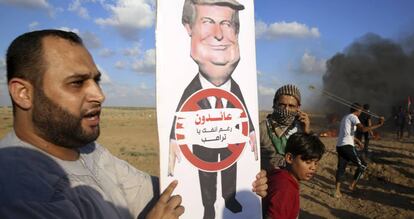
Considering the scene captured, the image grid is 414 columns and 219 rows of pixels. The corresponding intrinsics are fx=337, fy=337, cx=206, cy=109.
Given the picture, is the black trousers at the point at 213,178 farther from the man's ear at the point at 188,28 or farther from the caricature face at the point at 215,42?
the man's ear at the point at 188,28

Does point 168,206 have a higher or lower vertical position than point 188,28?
lower

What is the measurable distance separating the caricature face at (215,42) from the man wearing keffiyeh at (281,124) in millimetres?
1308

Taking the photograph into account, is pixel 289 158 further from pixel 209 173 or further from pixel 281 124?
pixel 209 173

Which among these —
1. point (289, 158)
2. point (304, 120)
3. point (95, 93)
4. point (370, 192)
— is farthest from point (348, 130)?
point (95, 93)

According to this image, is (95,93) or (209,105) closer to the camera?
(95,93)

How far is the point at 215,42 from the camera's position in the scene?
1943 millimetres

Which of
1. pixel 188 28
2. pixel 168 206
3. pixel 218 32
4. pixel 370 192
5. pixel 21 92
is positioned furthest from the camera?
pixel 370 192

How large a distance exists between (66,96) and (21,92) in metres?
0.17

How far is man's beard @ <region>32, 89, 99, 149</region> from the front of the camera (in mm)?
1370

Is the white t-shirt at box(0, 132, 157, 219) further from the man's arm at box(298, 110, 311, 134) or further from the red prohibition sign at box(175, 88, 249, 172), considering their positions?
the man's arm at box(298, 110, 311, 134)

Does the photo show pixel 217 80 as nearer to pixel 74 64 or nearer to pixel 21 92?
pixel 74 64

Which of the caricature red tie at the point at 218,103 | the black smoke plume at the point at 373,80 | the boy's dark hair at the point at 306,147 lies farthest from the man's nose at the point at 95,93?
the black smoke plume at the point at 373,80

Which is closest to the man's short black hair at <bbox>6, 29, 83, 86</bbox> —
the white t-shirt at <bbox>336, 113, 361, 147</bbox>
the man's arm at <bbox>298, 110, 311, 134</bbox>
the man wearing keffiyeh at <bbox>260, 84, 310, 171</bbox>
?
the man wearing keffiyeh at <bbox>260, 84, 310, 171</bbox>

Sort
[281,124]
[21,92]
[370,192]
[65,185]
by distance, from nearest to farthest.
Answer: [65,185], [21,92], [281,124], [370,192]
